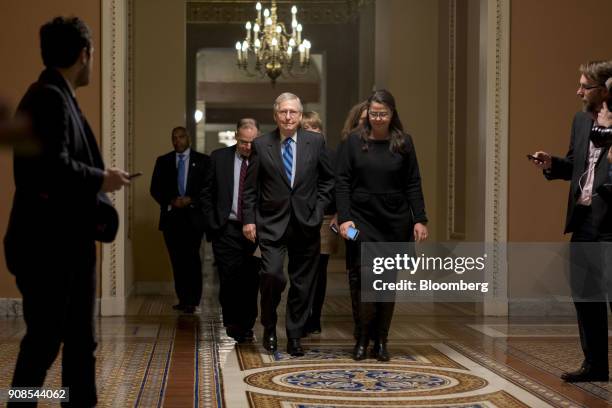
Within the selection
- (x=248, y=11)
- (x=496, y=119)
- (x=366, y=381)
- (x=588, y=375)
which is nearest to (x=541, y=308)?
(x=496, y=119)

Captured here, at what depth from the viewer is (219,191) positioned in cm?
679

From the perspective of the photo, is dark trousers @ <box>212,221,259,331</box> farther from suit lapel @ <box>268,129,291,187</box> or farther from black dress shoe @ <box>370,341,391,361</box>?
black dress shoe @ <box>370,341,391,361</box>

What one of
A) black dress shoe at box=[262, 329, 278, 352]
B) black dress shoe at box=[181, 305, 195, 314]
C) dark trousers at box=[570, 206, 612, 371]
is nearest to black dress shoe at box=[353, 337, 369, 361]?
black dress shoe at box=[262, 329, 278, 352]

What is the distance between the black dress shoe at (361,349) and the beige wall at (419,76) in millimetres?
4858

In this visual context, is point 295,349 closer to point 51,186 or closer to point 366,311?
point 366,311

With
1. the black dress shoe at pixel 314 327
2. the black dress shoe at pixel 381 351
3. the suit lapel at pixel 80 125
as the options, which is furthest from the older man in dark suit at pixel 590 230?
the suit lapel at pixel 80 125

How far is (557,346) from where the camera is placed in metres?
6.46

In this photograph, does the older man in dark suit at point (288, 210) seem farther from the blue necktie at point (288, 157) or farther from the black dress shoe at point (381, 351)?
the black dress shoe at point (381, 351)

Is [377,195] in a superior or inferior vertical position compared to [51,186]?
inferior

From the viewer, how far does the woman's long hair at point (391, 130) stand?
5.81 meters

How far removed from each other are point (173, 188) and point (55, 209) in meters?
6.03

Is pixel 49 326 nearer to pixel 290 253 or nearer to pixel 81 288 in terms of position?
pixel 81 288

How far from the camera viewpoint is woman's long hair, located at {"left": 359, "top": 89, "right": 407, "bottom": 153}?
5812mm

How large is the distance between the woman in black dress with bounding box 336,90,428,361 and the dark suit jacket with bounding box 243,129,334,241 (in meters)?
0.22
